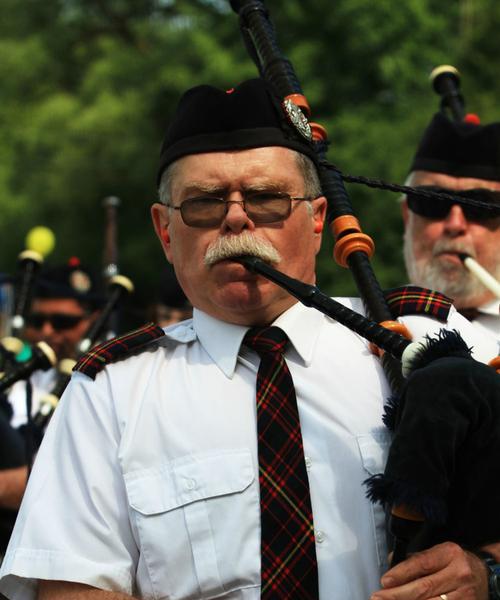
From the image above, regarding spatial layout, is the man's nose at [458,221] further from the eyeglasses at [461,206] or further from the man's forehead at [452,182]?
the man's forehead at [452,182]

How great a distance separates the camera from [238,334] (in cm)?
286

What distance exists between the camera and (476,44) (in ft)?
43.0

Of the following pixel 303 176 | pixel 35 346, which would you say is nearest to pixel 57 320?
pixel 35 346

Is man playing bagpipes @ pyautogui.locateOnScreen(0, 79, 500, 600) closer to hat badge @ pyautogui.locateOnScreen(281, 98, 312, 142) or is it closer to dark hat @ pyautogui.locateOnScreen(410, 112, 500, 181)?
hat badge @ pyautogui.locateOnScreen(281, 98, 312, 142)

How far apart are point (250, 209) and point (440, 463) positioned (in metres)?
0.86

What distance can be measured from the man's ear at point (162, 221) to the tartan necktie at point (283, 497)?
19.9 inches

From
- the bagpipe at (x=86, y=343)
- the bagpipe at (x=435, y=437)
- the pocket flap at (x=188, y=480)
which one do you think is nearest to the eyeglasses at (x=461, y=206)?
the bagpipe at (x=86, y=343)

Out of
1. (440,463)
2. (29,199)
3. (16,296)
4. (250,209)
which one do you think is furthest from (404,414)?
(29,199)

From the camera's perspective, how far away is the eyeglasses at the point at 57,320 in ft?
21.9

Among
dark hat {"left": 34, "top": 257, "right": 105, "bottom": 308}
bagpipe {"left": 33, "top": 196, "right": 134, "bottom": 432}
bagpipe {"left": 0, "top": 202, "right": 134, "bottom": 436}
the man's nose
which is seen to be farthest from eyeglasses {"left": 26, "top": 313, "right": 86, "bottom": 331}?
the man's nose

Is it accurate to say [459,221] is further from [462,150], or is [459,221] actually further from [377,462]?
[377,462]

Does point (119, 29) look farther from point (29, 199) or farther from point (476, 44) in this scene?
point (476, 44)

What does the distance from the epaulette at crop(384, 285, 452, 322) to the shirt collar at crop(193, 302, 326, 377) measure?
21cm

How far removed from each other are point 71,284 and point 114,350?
4202 mm
